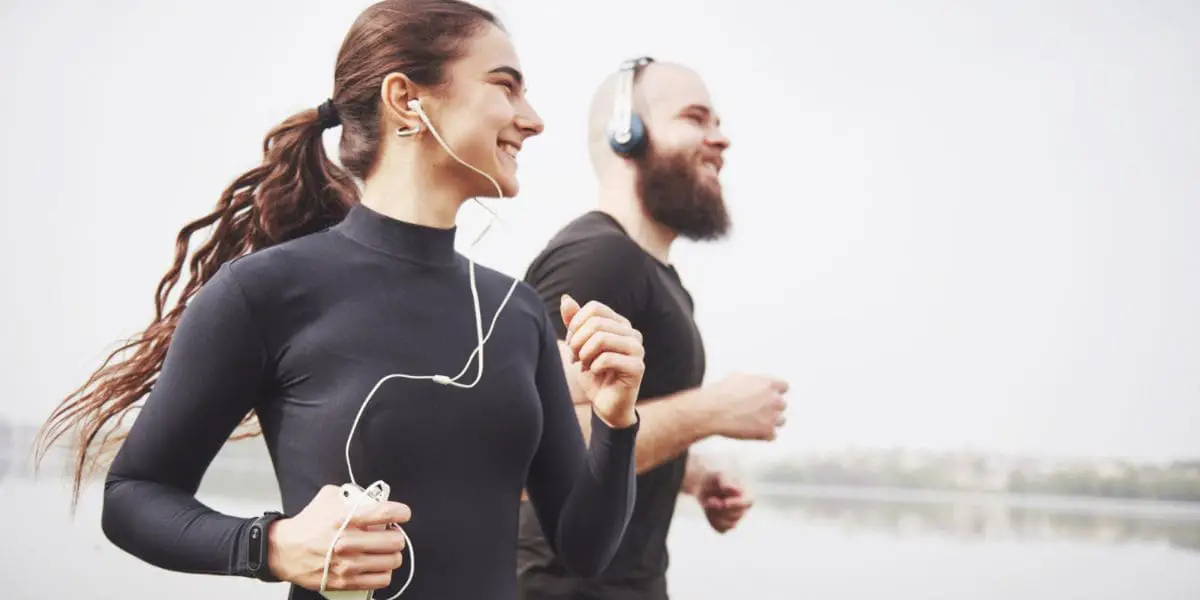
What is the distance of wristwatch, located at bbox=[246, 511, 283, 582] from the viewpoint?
757 mm

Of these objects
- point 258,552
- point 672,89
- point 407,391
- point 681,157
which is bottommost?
point 258,552

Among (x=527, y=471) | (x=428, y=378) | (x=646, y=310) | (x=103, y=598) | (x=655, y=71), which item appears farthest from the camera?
(x=103, y=598)

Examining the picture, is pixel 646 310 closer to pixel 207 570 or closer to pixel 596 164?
pixel 596 164

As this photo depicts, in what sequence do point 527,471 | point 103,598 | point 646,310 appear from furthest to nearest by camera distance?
point 103,598
point 646,310
point 527,471

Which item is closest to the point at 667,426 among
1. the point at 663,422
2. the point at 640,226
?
the point at 663,422

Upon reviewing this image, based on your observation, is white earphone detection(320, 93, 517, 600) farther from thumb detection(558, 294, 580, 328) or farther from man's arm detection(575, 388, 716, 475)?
man's arm detection(575, 388, 716, 475)

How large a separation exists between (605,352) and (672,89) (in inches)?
35.9

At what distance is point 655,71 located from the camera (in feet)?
5.65

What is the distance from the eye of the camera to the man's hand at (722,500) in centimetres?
154

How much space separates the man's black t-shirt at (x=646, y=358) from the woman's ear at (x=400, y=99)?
1.45ft

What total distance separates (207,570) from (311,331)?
0.62 feet

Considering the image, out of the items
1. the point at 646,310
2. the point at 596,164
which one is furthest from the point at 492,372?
the point at 596,164

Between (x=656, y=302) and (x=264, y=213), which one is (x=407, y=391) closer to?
(x=264, y=213)

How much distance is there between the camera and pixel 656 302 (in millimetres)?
1411
